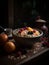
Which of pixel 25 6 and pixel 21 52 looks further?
pixel 25 6

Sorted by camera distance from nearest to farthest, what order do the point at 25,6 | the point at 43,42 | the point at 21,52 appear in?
1. the point at 21,52
2. the point at 43,42
3. the point at 25,6

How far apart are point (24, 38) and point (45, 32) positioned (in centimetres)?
38

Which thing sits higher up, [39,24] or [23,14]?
[39,24]

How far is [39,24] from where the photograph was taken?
1.75 meters

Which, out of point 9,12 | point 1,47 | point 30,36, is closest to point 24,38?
point 30,36

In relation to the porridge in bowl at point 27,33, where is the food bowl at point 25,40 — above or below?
below

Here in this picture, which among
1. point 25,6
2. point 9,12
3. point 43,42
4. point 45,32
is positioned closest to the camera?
point 43,42

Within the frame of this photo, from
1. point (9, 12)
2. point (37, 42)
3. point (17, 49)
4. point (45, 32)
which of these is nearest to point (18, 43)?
point (17, 49)

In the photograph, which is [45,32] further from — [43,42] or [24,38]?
[24,38]

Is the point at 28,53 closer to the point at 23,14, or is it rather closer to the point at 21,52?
the point at 21,52

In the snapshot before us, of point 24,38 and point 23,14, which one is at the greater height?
point 24,38

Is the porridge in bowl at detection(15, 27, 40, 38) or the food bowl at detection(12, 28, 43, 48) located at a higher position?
the porridge in bowl at detection(15, 27, 40, 38)

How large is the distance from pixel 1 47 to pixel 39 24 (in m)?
0.54

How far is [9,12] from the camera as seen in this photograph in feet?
9.24
